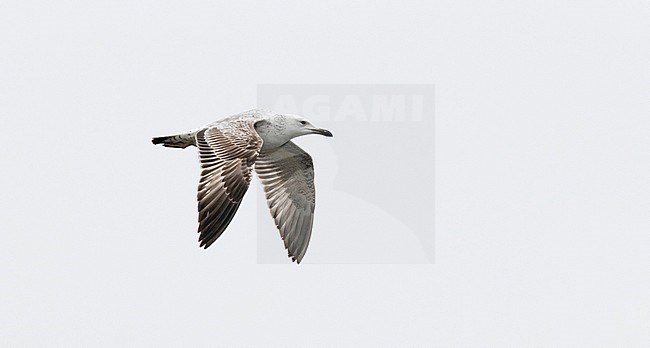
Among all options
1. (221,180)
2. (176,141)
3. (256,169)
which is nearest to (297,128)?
(176,141)

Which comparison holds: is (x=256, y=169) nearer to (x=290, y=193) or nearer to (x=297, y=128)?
(x=290, y=193)

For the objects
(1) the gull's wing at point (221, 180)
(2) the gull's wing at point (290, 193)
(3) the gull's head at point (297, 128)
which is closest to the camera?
(1) the gull's wing at point (221, 180)

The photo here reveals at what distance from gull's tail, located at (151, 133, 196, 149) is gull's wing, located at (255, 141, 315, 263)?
1.36 meters

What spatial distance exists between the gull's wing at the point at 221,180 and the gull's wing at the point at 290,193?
2.64 meters

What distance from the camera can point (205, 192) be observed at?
11836mm

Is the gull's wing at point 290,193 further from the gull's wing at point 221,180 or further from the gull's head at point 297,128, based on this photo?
the gull's wing at point 221,180

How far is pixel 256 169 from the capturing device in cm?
1543

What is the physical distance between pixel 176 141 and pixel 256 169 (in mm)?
1640

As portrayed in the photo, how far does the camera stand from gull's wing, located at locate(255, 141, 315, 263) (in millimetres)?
15227

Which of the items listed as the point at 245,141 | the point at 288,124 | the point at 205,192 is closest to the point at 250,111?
the point at 288,124

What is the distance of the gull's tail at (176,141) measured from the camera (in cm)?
1391

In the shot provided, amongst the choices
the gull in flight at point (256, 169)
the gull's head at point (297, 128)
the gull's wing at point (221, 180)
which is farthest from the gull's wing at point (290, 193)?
the gull's wing at point (221, 180)

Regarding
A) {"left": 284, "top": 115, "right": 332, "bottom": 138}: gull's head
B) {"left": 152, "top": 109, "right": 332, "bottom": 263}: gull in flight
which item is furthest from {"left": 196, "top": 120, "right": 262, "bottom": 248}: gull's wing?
{"left": 284, "top": 115, "right": 332, "bottom": 138}: gull's head

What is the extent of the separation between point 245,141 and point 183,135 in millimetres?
1536
